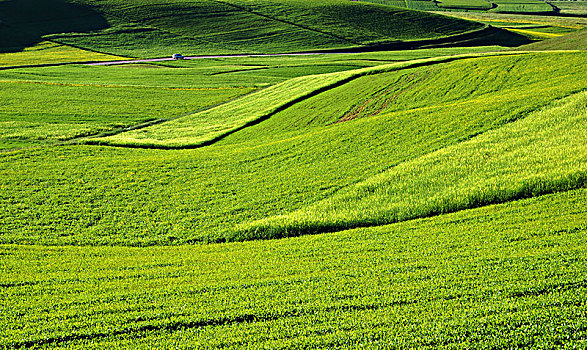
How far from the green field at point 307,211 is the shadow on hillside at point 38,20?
193 feet

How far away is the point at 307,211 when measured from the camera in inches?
1003

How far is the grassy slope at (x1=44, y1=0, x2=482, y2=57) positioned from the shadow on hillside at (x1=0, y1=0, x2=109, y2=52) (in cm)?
355

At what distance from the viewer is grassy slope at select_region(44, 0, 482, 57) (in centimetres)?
11144

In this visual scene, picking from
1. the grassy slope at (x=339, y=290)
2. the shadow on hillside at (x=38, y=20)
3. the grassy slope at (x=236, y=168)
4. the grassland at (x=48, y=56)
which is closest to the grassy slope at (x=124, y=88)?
the grassland at (x=48, y=56)

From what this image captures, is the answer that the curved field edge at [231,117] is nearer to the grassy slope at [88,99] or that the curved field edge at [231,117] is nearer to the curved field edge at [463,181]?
the grassy slope at [88,99]

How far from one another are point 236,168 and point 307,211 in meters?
10.7

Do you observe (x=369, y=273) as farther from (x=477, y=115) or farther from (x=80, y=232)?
(x=477, y=115)

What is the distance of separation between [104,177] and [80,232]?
959 centimetres

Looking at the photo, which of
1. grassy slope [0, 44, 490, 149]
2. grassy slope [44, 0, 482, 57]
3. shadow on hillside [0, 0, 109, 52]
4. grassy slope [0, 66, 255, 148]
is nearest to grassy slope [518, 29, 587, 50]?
grassy slope [0, 44, 490, 149]

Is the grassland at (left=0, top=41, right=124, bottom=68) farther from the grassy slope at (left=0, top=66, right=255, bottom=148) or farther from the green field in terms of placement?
the green field

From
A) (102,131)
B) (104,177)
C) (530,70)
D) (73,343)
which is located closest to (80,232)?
(104,177)

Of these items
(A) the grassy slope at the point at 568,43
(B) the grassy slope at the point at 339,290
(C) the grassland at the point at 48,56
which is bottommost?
(B) the grassy slope at the point at 339,290

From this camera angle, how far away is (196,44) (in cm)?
11288

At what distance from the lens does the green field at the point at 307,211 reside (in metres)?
13.9
